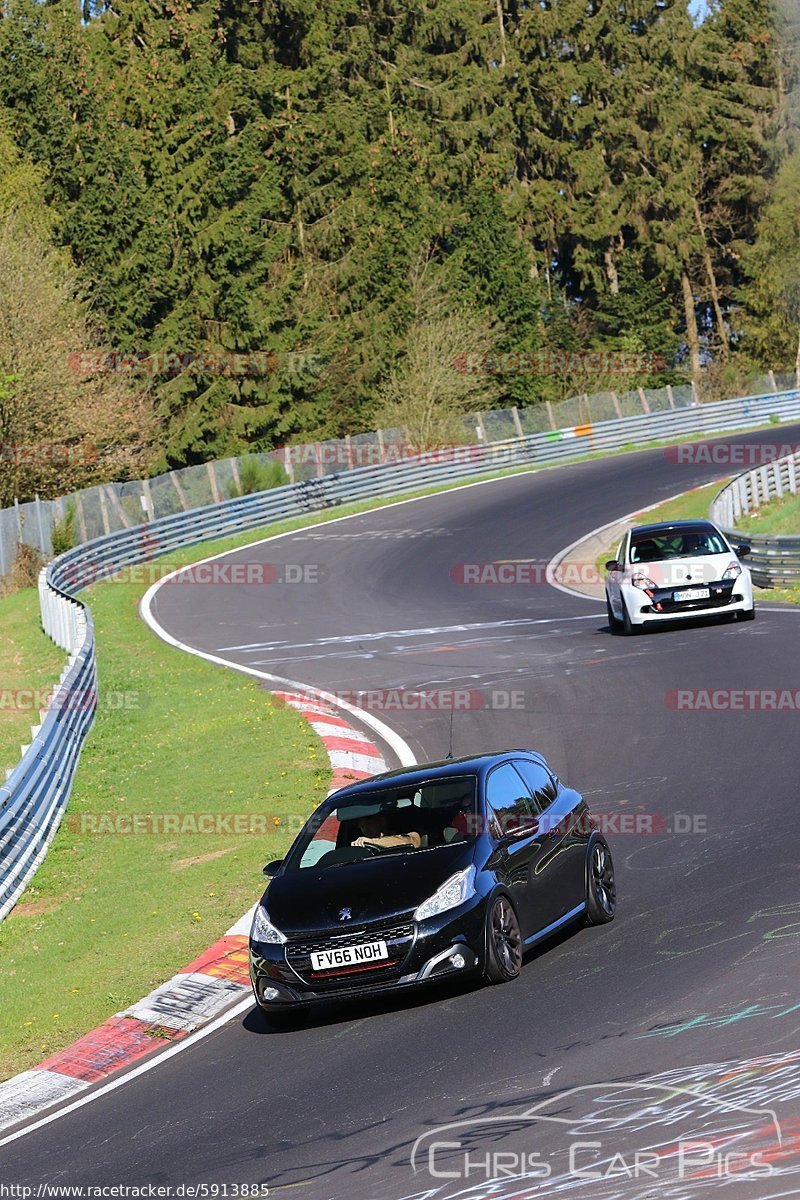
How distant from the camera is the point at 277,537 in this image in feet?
147

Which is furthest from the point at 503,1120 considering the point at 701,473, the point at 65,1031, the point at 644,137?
the point at 644,137

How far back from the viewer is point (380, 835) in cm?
1038

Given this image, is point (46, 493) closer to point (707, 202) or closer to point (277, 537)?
point (277, 537)

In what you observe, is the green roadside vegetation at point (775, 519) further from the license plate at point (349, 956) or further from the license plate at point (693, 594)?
the license plate at point (349, 956)

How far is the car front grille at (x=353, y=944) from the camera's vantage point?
9.28 m

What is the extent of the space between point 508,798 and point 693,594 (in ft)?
45.5

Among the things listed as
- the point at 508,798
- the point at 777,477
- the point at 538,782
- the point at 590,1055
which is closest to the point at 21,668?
the point at 538,782

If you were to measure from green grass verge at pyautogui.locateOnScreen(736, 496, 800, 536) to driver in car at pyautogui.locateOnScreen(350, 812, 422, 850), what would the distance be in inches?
988

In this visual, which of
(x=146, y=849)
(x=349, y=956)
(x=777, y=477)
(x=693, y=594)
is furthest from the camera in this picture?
(x=777, y=477)

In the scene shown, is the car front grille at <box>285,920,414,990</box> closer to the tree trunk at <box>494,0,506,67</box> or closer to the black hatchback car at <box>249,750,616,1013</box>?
the black hatchback car at <box>249,750,616,1013</box>

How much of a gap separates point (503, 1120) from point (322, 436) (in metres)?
60.7

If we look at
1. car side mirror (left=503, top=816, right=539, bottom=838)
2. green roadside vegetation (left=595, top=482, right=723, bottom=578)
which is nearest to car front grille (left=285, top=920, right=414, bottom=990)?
car side mirror (left=503, top=816, right=539, bottom=838)

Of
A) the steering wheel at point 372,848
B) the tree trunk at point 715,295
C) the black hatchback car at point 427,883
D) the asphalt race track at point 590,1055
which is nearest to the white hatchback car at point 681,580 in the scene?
the asphalt race track at point 590,1055

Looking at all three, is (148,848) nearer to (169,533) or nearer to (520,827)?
(520,827)
